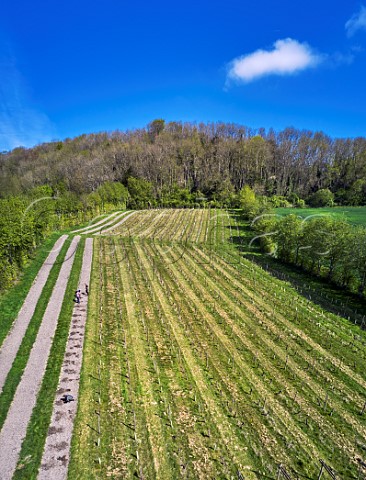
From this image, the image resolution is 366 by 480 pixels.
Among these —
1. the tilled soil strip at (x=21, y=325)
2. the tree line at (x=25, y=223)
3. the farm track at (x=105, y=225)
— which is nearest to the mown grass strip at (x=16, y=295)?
the tilled soil strip at (x=21, y=325)

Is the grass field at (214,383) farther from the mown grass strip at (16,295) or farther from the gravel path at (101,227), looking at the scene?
the gravel path at (101,227)

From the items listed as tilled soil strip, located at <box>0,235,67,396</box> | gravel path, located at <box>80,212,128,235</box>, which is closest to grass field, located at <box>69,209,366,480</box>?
tilled soil strip, located at <box>0,235,67,396</box>

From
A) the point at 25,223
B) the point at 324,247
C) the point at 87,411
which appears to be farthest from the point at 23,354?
the point at 324,247

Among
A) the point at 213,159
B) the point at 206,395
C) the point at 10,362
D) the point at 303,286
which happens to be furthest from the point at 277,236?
the point at 213,159

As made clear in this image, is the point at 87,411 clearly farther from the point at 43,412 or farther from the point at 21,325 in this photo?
the point at 21,325

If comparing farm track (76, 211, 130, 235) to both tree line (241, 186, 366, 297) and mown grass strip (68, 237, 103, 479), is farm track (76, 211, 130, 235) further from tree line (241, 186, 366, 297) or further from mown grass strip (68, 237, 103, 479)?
mown grass strip (68, 237, 103, 479)

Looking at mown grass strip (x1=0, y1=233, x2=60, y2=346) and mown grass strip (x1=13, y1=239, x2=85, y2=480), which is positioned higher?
mown grass strip (x1=0, y1=233, x2=60, y2=346)
